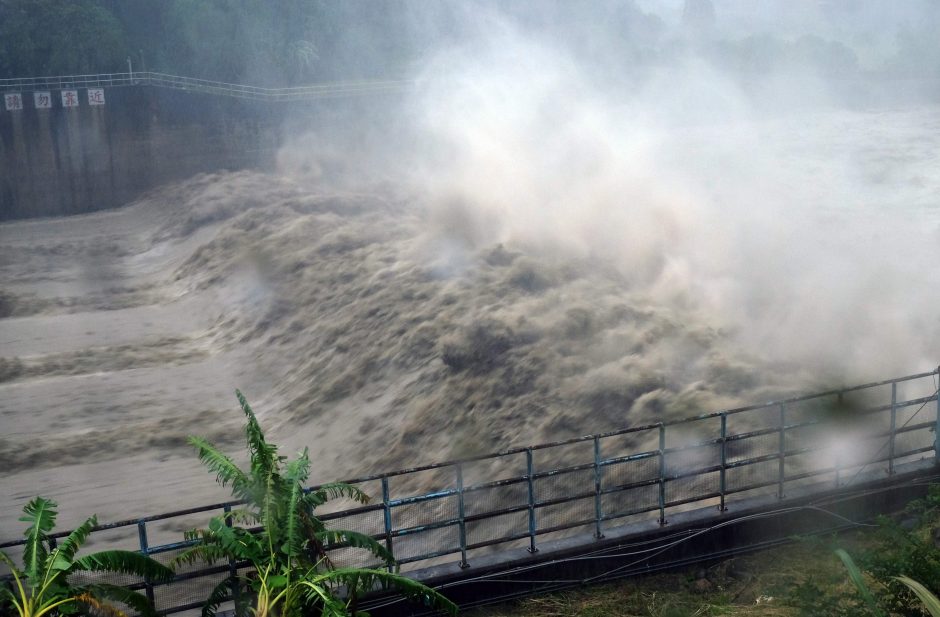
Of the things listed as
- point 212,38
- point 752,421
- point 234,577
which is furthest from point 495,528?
point 212,38

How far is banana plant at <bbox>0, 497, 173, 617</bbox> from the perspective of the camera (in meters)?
7.91

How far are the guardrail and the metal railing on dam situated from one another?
3414 centimetres

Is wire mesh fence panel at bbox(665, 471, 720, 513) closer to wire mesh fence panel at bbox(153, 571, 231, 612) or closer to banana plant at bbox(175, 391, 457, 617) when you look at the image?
banana plant at bbox(175, 391, 457, 617)

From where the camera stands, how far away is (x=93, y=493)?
57.0 ft

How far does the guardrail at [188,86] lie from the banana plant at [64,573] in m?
40.3

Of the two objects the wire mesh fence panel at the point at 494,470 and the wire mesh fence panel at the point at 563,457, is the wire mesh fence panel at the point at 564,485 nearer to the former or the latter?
the wire mesh fence panel at the point at 563,457

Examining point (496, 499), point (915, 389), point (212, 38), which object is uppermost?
point (212, 38)

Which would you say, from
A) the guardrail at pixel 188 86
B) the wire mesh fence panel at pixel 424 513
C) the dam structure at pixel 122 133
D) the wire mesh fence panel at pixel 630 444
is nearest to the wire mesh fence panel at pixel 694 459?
the wire mesh fence panel at pixel 630 444

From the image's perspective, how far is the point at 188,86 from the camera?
153 feet

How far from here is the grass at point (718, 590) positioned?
9.45 meters

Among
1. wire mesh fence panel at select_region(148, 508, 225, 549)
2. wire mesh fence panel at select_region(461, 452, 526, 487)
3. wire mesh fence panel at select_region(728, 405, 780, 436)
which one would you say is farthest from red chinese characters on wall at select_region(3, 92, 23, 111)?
wire mesh fence panel at select_region(728, 405, 780, 436)

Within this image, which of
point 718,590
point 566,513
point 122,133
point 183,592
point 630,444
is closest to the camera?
point 183,592

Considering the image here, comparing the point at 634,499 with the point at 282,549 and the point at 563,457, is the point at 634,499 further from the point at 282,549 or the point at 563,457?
the point at 282,549

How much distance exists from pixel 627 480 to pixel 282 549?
6464 mm
